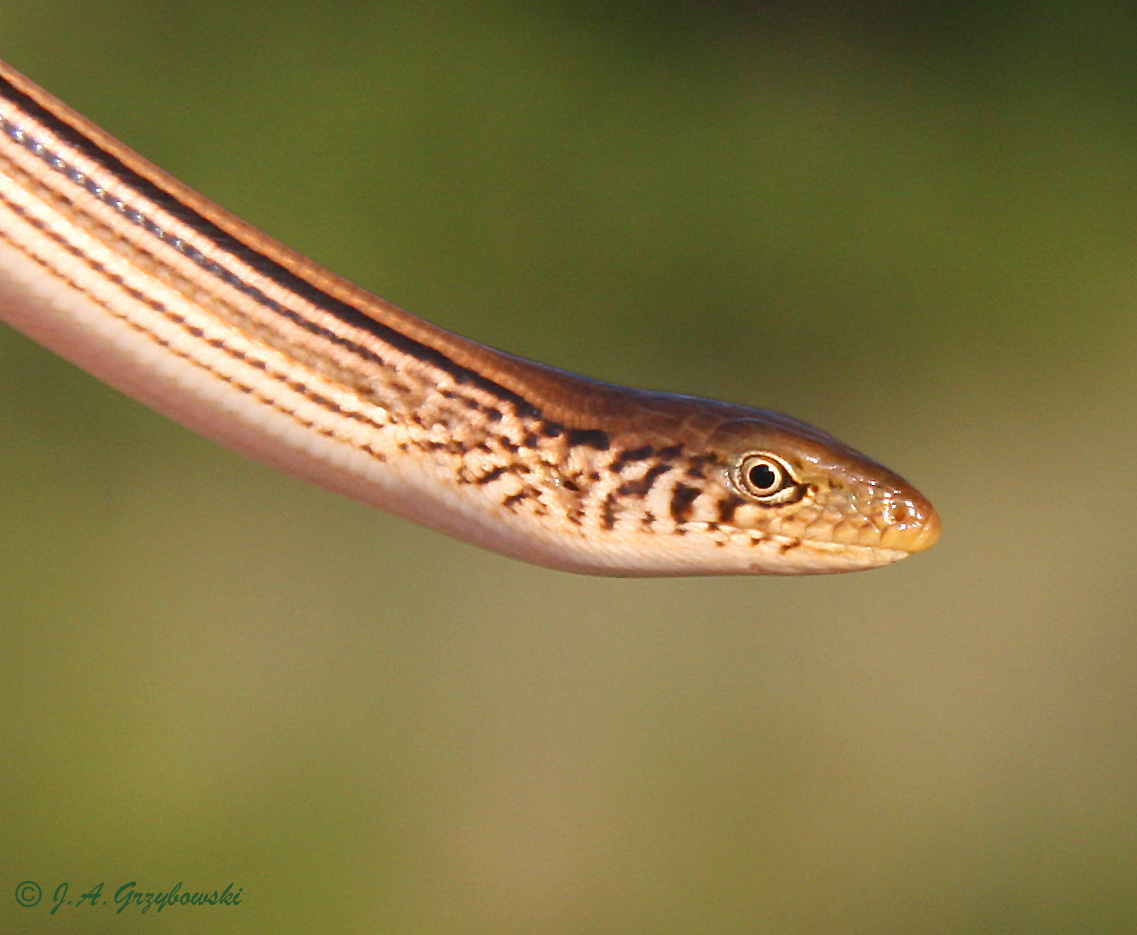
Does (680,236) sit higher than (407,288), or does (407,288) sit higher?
(680,236)

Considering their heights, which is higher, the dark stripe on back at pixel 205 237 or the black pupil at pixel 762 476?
the dark stripe on back at pixel 205 237

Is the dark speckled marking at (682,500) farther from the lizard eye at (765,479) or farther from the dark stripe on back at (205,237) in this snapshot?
the dark stripe on back at (205,237)

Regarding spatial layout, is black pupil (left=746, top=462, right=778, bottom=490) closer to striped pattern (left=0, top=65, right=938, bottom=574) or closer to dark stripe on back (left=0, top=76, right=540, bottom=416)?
striped pattern (left=0, top=65, right=938, bottom=574)

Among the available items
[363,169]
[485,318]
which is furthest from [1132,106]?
[363,169]

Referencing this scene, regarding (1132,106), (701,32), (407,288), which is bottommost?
(407,288)

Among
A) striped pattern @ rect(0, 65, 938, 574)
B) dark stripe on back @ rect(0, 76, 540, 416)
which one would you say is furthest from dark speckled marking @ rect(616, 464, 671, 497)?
dark stripe on back @ rect(0, 76, 540, 416)

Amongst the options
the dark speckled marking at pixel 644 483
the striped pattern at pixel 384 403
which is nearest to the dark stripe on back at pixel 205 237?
the striped pattern at pixel 384 403

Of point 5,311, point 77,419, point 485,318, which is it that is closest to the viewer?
point 5,311

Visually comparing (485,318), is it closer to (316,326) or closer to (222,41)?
(222,41)
